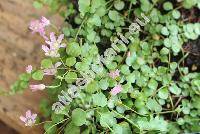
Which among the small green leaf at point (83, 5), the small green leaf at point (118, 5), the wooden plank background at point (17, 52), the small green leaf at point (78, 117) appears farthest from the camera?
the wooden plank background at point (17, 52)

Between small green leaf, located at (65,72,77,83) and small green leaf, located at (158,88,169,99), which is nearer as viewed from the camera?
small green leaf, located at (65,72,77,83)

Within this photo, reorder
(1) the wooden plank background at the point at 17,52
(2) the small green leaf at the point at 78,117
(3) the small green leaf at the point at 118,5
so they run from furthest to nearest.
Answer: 1. (1) the wooden plank background at the point at 17,52
2. (3) the small green leaf at the point at 118,5
3. (2) the small green leaf at the point at 78,117

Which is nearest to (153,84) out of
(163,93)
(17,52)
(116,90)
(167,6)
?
(163,93)

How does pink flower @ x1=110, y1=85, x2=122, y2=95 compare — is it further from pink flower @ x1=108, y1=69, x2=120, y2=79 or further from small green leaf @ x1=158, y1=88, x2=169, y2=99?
small green leaf @ x1=158, y1=88, x2=169, y2=99

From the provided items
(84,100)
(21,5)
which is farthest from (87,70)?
(21,5)

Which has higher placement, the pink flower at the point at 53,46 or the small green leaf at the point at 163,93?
the pink flower at the point at 53,46

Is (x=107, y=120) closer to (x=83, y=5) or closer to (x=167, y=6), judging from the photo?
(x=83, y=5)

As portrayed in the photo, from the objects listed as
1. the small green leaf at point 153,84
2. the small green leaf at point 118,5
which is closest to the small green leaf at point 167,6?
the small green leaf at point 118,5

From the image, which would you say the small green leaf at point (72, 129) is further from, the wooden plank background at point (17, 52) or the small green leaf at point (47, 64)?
the wooden plank background at point (17, 52)

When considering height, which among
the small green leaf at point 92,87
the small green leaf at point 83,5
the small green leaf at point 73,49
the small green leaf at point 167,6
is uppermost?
the small green leaf at point 167,6

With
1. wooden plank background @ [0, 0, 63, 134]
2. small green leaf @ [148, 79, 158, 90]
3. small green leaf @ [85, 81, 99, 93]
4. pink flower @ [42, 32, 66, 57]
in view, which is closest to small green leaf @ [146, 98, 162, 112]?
small green leaf @ [148, 79, 158, 90]
